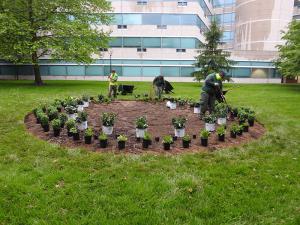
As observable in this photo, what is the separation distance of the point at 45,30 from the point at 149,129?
61.6 feet

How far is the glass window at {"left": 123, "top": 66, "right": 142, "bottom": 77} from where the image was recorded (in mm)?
44875

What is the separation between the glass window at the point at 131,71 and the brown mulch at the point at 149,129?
29017mm

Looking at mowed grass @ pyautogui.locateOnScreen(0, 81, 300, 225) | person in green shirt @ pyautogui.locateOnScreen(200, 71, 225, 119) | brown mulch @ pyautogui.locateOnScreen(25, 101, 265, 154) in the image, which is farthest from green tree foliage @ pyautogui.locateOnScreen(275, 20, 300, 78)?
mowed grass @ pyautogui.locateOnScreen(0, 81, 300, 225)

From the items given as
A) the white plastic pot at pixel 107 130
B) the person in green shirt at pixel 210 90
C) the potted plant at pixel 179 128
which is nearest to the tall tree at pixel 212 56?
the person in green shirt at pixel 210 90

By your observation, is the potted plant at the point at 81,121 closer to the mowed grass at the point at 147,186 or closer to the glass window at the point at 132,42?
the mowed grass at the point at 147,186

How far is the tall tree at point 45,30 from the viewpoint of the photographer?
23.8 metres

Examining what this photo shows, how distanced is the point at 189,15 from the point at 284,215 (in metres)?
41.8

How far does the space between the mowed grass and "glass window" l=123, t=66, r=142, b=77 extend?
3610 cm

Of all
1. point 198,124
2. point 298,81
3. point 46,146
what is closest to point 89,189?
point 46,146

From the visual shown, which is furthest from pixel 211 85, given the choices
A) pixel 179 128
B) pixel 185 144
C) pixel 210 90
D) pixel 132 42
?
pixel 132 42

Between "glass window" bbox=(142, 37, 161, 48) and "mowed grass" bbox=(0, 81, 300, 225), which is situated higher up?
"glass window" bbox=(142, 37, 161, 48)

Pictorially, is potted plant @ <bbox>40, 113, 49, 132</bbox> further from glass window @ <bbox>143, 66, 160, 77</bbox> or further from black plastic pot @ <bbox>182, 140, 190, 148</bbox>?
glass window @ <bbox>143, 66, 160, 77</bbox>

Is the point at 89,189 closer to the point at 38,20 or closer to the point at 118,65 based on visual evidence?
the point at 38,20

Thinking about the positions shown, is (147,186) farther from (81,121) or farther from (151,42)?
(151,42)
